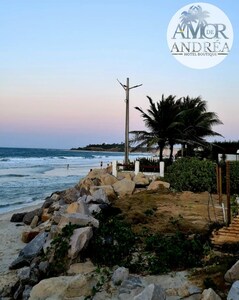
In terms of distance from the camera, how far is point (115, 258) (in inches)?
311

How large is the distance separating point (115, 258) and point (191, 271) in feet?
5.55

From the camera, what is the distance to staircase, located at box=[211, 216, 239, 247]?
26.4 ft

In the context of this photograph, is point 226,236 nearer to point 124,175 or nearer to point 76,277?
point 76,277

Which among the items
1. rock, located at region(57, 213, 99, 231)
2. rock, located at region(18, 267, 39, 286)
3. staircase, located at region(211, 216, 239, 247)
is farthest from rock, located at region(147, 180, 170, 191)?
rock, located at region(18, 267, 39, 286)

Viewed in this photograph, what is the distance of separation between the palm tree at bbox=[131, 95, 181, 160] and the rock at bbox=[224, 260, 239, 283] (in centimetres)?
1849

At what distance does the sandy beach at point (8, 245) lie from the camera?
8.34 metres

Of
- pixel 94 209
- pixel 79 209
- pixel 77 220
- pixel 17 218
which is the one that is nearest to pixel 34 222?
pixel 17 218

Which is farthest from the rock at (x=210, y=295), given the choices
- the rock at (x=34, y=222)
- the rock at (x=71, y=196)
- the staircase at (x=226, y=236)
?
the rock at (x=71, y=196)

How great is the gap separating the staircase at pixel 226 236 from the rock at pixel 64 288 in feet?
9.55

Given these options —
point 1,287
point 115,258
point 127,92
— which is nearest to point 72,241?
point 115,258

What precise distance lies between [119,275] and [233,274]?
1.99 metres

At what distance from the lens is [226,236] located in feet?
26.6

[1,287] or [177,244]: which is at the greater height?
[177,244]

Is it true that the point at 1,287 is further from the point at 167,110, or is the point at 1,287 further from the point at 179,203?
the point at 167,110
